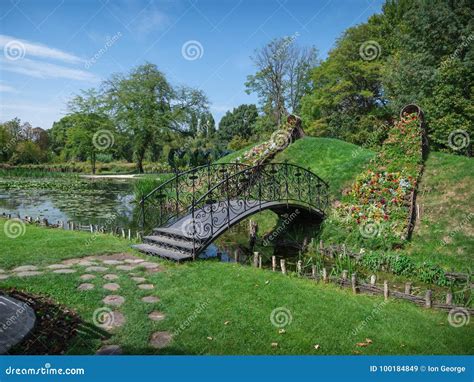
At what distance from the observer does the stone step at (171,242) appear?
29.8ft

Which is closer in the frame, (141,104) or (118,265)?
(118,265)

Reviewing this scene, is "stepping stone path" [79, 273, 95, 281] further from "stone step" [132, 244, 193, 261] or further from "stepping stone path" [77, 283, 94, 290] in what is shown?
"stone step" [132, 244, 193, 261]

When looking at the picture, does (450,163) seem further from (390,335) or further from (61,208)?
(61,208)

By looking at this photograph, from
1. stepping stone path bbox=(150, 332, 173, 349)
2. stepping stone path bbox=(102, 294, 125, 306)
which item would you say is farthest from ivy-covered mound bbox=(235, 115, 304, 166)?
stepping stone path bbox=(150, 332, 173, 349)

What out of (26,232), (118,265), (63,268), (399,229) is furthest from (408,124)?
(26,232)

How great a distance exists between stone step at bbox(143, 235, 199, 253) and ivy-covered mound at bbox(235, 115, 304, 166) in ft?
33.6

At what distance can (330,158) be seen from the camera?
17.7 m

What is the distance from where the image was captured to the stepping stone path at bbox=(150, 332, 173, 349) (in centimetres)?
497

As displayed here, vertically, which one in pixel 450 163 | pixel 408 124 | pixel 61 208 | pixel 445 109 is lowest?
pixel 61 208

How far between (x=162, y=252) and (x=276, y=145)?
12.4 metres

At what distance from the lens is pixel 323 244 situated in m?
12.0

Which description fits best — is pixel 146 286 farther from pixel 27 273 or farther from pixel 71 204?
pixel 71 204

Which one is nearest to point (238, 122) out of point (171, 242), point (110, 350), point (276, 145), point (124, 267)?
point (276, 145)

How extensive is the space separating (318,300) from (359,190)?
7387 mm
